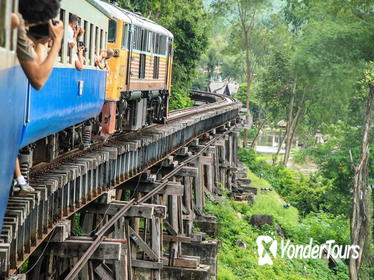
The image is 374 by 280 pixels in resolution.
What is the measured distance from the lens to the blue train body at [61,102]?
5.41 metres

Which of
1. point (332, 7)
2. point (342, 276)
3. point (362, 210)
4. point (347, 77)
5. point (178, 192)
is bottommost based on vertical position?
point (342, 276)

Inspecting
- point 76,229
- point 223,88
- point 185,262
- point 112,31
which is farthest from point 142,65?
point 223,88

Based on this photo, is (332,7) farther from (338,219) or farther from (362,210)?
(362,210)

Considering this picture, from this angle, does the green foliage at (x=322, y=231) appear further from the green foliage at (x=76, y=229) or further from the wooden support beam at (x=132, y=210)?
the wooden support beam at (x=132, y=210)

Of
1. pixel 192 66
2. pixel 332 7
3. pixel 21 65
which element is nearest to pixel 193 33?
pixel 192 66

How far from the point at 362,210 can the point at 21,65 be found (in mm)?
23429

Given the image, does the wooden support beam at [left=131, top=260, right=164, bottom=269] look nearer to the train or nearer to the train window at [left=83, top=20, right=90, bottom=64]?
the train

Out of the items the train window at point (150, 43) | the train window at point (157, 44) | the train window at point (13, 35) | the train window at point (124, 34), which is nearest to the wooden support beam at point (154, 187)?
the train window at point (150, 43)

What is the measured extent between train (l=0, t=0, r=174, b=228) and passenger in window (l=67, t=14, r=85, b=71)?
8 centimetres

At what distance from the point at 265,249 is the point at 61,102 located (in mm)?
17406

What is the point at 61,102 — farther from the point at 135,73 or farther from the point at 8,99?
the point at 135,73

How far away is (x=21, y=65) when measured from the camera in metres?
2.62

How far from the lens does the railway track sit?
5.94m

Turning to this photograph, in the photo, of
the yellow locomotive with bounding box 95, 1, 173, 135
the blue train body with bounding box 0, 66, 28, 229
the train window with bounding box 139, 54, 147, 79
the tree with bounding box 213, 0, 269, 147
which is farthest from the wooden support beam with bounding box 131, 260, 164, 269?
the tree with bounding box 213, 0, 269, 147
